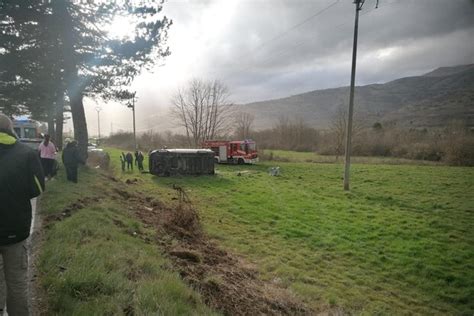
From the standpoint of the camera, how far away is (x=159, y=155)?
81.0 ft

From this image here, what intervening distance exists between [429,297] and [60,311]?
302 inches

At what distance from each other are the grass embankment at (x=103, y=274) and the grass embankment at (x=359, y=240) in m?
3.41

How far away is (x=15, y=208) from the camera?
109 inches

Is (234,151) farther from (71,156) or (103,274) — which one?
(103,274)

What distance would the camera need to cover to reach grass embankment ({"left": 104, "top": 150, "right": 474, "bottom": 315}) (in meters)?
6.92

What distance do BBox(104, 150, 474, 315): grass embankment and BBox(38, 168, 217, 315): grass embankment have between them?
11.2 feet

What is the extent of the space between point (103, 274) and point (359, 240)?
866 cm

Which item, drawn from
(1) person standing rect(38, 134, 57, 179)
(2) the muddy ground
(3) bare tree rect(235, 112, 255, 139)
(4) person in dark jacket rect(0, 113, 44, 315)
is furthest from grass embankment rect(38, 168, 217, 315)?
(3) bare tree rect(235, 112, 255, 139)

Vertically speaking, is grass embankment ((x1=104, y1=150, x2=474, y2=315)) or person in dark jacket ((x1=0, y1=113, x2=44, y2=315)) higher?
person in dark jacket ((x1=0, y1=113, x2=44, y2=315))

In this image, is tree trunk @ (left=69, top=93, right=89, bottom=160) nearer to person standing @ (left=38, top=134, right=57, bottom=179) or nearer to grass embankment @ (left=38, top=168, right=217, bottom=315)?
person standing @ (left=38, top=134, right=57, bottom=179)

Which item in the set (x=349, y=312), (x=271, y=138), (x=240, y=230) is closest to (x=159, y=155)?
(x=240, y=230)

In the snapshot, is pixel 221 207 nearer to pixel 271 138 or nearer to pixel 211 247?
pixel 211 247

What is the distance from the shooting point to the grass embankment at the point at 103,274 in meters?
3.43

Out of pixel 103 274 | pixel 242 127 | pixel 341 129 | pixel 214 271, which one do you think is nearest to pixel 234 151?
pixel 341 129
